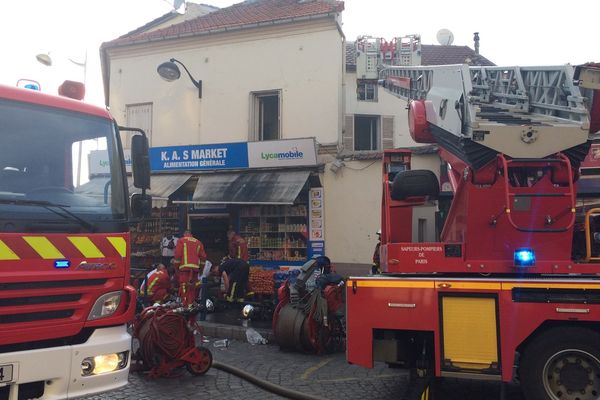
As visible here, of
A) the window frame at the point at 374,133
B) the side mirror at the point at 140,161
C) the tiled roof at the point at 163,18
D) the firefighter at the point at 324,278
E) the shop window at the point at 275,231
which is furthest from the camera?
the window frame at the point at 374,133

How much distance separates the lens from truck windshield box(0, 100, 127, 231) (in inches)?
157

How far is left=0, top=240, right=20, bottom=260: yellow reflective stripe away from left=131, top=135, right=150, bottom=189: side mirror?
1.45 metres

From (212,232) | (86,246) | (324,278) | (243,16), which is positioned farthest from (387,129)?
(86,246)

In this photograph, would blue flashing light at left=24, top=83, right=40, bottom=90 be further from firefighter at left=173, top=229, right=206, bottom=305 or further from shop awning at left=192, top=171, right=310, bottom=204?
shop awning at left=192, top=171, right=310, bottom=204

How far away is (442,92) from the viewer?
18.2 feet

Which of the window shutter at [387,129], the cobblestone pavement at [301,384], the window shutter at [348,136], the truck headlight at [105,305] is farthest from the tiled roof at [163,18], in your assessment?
the truck headlight at [105,305]

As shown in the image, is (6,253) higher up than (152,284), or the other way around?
(6,253)

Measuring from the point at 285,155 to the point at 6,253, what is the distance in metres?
9.13

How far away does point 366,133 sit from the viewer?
18.5 m

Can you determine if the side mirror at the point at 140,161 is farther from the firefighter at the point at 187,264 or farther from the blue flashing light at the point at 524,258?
the firefighter at the point at 187,264

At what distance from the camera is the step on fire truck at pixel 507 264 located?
14.9 feet

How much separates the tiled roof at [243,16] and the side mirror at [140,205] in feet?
29.5

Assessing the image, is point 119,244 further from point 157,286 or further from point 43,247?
point 157,286

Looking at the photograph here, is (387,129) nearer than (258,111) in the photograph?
No
